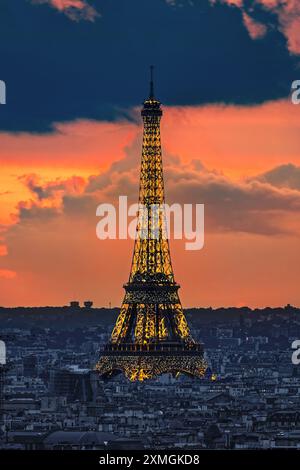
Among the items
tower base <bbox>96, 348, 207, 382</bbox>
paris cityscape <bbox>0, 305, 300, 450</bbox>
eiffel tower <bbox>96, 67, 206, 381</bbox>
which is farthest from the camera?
tower base <bbox>96, 348, 207, 382</bbox>

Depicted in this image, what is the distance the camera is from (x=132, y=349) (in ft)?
279

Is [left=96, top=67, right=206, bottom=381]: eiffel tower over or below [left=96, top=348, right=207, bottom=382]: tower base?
over

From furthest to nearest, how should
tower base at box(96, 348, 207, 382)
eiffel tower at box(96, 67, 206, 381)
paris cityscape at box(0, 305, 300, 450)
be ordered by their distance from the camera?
tower base at box(96, 348, 207, 382) → eiffel tower at box(96, 67, 206, 381) → paris cityscape at box(0, 305, 300, 450)

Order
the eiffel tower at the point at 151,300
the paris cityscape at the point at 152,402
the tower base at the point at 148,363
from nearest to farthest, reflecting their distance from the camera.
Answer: the paris cityscape at the point at 152,402, the eiffel tower at the point at 151,300, the tower base at the point at 148,363

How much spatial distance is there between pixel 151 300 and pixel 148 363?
9.93 ft

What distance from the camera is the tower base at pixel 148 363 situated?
279 feet

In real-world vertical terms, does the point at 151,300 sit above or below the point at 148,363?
above

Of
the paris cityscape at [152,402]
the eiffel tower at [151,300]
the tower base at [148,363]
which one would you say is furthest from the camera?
the tower base at [148,363]

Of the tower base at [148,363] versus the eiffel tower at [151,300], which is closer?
the eiffel tower at [151,300]

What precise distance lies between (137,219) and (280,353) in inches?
2215

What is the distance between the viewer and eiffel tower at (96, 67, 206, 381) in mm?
83312

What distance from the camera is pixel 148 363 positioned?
86000 millimetres

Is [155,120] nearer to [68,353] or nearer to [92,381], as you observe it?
[92,381]
